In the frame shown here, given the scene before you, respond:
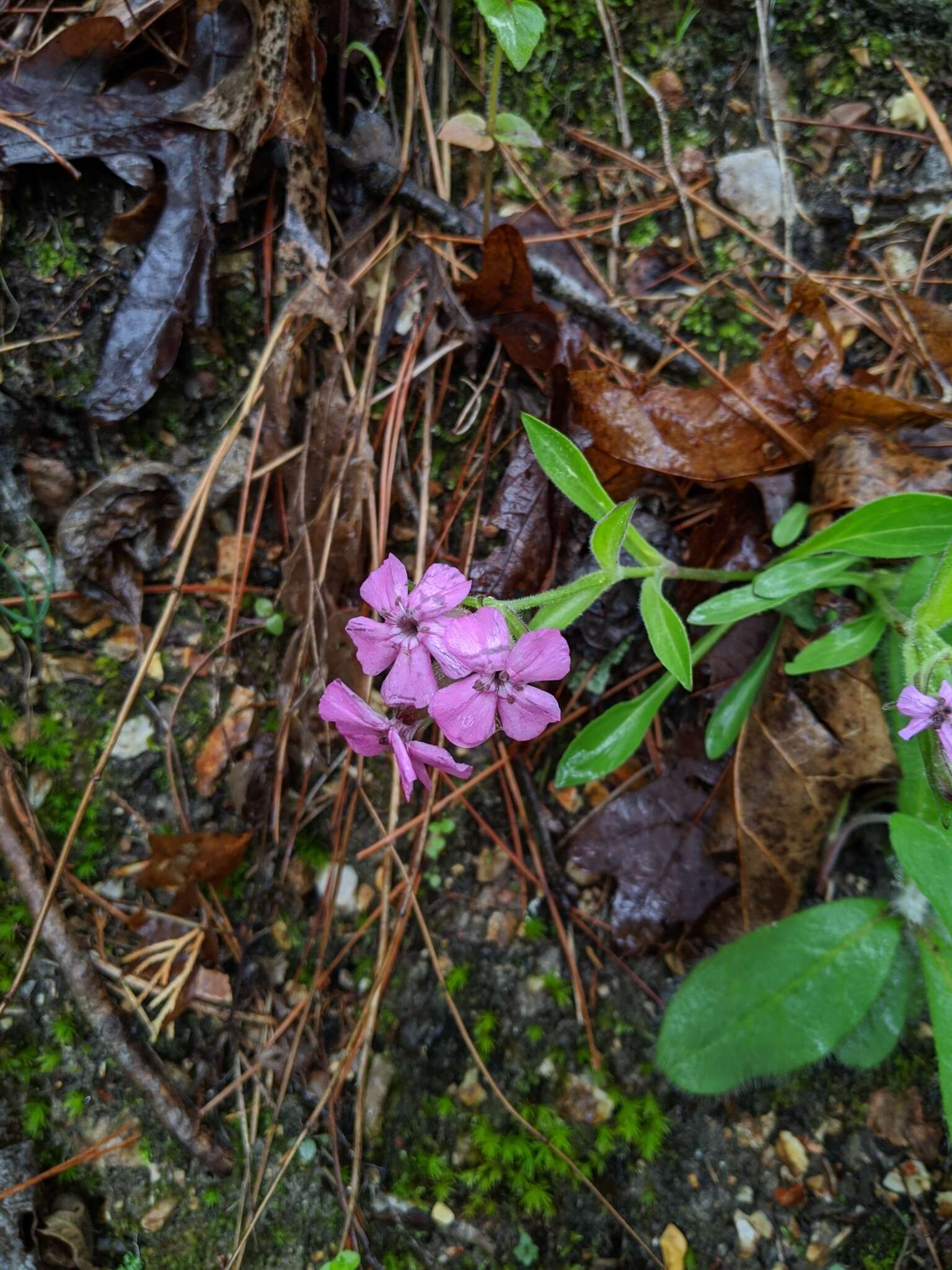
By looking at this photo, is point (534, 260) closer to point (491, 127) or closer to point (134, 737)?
point (491, 127)

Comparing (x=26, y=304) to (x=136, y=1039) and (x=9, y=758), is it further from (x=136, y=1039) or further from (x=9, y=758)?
(x=136, y=1039)

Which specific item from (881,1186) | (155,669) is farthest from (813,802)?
(155,669)

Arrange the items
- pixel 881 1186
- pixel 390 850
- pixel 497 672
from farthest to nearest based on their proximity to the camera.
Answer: pixel 390 850, pixel 881 1186, pixel 497 672

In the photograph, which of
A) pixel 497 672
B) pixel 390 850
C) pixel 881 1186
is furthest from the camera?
pixel 390 850

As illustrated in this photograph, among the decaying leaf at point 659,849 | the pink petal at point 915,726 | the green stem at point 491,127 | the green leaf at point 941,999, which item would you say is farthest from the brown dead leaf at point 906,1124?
the green stem at point 491,127

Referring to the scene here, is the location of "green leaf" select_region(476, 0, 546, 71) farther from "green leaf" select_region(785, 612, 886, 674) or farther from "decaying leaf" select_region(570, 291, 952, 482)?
"green leaf" select_region(785, 612, 886, 674)
